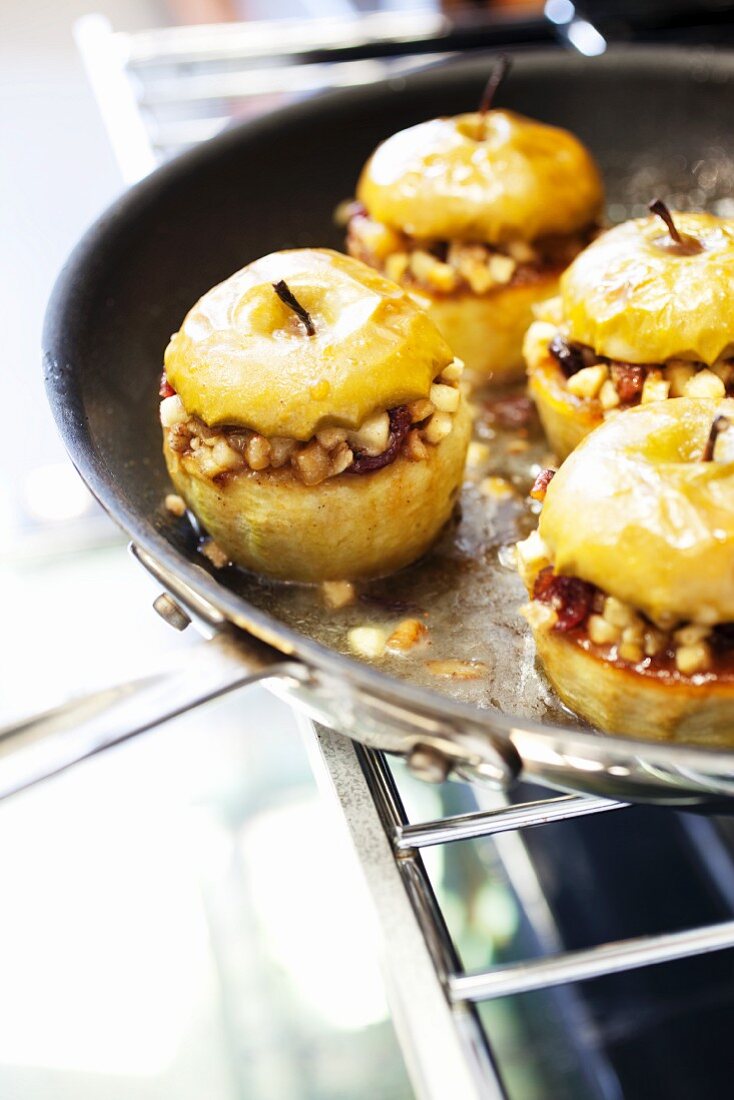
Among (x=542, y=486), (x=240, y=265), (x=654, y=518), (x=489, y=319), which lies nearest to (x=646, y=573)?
(x=654, y=518)

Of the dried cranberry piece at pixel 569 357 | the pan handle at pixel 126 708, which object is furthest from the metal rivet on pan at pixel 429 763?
the dried cranberry piece at pixel 569 357

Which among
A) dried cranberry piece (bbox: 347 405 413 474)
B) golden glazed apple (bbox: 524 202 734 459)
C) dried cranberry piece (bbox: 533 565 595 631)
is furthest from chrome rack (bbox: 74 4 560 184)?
dried cranberry piece (bbox: 533 565 595 631)

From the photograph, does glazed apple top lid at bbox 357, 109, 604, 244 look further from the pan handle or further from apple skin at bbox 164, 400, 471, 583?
the pan handle

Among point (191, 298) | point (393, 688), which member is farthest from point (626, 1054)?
point (191, 298)

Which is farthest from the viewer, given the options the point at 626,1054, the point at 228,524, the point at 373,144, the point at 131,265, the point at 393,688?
the point at 373,144

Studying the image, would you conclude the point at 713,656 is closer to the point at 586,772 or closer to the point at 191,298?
the point at 586,772

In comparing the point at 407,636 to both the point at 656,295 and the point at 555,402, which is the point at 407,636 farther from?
the point at 656,295
